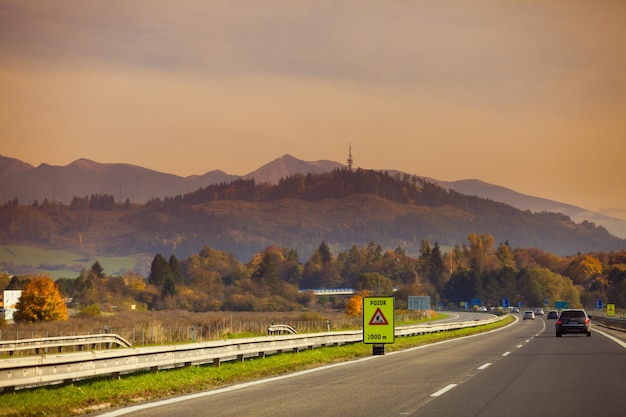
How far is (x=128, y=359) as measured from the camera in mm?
21516

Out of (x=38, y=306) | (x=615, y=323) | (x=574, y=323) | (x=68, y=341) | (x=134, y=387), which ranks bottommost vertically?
(x=134, y=387)

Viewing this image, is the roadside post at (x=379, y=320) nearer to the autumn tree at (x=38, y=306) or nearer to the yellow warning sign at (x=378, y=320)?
the yellow warning sign at (x=378, y=320)

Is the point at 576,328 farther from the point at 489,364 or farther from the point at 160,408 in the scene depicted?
the point at 160,408

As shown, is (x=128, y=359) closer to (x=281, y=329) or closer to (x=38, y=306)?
(x=281, y=329)

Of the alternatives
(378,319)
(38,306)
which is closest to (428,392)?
(378,319)

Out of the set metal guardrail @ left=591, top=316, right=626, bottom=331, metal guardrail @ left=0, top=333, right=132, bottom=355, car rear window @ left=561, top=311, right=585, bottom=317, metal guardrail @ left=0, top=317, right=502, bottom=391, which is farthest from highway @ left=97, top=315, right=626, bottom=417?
metal guardrail @ left=591, top=316, right=626, bottom=331

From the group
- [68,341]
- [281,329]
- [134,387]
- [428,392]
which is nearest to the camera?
[428,392]

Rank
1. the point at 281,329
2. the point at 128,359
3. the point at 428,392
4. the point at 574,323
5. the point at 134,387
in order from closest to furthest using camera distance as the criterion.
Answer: the point at 428,392
the point at 134,387
the point at 128,359
the point at 574,323
the point at 281,329

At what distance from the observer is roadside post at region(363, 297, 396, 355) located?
110 feet

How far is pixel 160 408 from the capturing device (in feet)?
55.4

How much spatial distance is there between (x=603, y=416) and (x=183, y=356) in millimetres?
12512

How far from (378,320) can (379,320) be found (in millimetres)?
46

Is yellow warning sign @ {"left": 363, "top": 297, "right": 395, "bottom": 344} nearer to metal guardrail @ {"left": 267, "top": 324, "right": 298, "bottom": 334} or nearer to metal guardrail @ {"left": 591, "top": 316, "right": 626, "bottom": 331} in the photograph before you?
metal guardrail @ {"left": 267, "top": 324, "right": 298, "bottom": 334}

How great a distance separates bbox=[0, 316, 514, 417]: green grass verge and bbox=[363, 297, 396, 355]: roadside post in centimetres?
365
